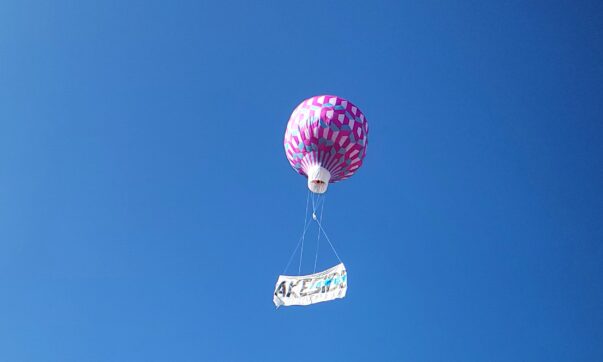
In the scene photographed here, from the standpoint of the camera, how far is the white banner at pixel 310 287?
41.3 feet

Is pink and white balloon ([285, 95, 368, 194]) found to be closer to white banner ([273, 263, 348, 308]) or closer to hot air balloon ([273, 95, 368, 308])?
hot air balloon ([273, 95, 368, 308])

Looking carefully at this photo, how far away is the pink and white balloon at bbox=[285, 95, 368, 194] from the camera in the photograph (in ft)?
45.5

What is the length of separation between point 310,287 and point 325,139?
4.39 metres

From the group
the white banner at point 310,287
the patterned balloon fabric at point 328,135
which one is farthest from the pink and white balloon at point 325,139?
the white banner at point 310,287

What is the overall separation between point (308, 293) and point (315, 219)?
240cm

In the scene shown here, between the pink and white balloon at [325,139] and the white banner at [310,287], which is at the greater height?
the pink and white balloon at [325,139]

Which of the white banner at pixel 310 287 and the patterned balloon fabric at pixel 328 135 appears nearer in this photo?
the white banner at pixel 310 287

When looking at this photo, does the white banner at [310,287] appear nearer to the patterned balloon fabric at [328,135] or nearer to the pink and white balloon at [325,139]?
the pink and white balloon at [325,139]

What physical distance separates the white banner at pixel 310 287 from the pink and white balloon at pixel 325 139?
296cm

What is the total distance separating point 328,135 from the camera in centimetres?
1383

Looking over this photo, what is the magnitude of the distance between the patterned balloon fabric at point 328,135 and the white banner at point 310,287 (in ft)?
11.2

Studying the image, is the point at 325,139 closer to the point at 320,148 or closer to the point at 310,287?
the point at 320,148

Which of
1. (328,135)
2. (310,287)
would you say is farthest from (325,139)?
(310,287)

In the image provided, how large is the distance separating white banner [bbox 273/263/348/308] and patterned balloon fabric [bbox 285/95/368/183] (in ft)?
11.2
